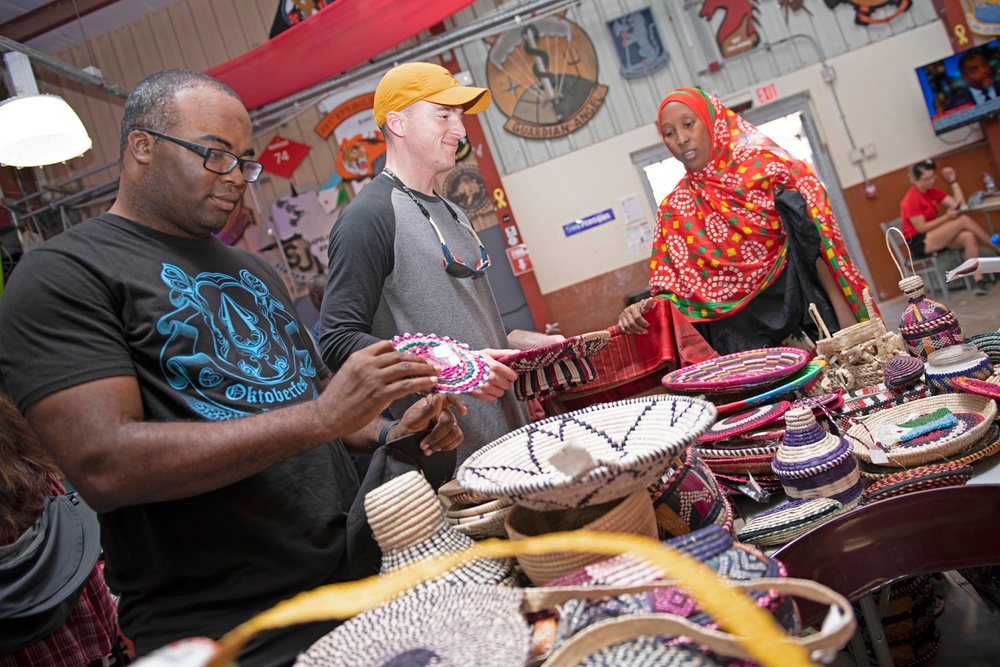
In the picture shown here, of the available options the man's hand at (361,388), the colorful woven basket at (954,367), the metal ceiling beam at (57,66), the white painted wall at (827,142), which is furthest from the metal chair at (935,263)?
the metal ceiling beam at (57,66)

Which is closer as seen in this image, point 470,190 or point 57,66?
point 57,66

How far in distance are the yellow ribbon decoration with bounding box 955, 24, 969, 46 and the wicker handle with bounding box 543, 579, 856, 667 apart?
817 centimetres

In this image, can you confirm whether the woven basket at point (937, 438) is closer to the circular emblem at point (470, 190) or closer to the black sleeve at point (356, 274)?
the black sleeve at point (356, 274)

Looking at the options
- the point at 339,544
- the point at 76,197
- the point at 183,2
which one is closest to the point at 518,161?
the point at 183,2

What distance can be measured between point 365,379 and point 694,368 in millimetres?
1319

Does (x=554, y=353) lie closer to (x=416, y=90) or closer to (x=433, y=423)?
(x=433, y=423)

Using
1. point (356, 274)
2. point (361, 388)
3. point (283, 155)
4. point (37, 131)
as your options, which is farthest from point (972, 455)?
point (283, 155)

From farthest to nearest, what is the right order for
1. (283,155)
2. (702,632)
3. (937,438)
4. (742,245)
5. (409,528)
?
(283,155) < (742,245) < (937,438) < (409,528) < (702,632)

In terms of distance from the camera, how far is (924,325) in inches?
79.7

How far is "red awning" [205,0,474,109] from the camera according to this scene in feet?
17.9

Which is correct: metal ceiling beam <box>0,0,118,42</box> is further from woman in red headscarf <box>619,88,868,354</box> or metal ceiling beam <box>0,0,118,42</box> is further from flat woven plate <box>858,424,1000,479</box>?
flat woven plate <box>858,424,1000,479</box>

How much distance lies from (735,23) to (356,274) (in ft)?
21.7

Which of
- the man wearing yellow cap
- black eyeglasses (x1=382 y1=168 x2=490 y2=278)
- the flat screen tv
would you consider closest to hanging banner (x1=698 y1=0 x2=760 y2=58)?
the flat screen tv

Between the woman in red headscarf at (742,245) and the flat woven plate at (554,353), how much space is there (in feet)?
5.49
